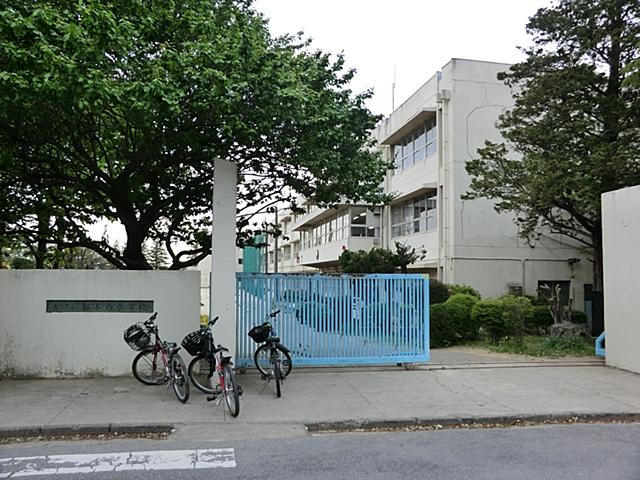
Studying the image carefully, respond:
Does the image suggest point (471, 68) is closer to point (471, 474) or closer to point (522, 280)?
point (522, 280)

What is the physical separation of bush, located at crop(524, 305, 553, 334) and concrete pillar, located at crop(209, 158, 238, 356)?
410 inches

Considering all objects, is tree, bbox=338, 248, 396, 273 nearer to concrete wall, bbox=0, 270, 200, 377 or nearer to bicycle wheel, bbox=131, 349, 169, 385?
concrete wall, bbox=0, 270, 200, 377

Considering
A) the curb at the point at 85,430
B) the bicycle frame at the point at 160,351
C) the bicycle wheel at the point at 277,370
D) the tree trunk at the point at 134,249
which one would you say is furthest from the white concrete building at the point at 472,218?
the curb at the point at 85,430

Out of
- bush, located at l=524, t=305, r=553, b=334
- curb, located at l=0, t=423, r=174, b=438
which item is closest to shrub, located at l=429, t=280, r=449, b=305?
bush, located at l=524, t=305, r=553, b=334

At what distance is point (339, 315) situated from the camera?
32.8 ft

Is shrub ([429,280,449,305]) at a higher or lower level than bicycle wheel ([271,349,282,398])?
higher

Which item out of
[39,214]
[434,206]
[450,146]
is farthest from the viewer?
[434,206]

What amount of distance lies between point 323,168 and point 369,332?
3234 mm

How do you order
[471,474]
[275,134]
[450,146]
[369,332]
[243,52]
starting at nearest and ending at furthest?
[471,474] → [243,52] → [275,134] → [369,332] → [450,146]

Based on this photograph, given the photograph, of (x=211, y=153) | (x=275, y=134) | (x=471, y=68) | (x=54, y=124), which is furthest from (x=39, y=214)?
(x=471, y=68)

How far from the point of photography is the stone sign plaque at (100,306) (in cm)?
901

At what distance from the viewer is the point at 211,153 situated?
9375 millimetres

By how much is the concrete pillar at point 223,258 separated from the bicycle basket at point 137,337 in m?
1.06

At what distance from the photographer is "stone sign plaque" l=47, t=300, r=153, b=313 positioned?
9008mm
